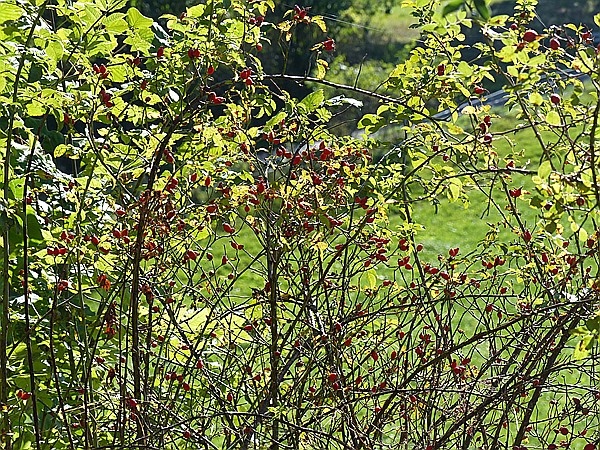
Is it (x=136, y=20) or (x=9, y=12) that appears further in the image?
(x=136, y=20)

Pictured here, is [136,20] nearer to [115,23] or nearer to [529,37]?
[115,23]

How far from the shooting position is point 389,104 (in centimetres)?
244

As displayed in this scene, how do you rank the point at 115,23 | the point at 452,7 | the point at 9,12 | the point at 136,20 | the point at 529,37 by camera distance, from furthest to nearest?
1. the point at 136,20
2. the point at 115,23
3. the point at 9,12
4. the point at 529,37
5. the point at 452,7

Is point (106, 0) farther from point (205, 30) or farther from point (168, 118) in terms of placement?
point (168, 118)

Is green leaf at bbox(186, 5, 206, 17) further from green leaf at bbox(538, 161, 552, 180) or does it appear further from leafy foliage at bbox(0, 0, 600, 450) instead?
green leaf at bbox(538, 161, 552, 180)

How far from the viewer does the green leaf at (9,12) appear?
192cm

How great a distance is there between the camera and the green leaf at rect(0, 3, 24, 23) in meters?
1.92

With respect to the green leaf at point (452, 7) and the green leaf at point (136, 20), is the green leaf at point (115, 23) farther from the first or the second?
the green leaf at point (452, 7)

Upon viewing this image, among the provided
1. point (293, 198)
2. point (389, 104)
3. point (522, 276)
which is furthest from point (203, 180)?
point (522, 276)

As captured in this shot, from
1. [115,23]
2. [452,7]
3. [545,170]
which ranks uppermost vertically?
Result: [115,23]

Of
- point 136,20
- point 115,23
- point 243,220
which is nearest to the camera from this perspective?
point 115,23

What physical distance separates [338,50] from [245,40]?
14.0 m

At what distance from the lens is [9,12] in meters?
1.94

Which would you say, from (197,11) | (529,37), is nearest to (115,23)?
(197,11)
